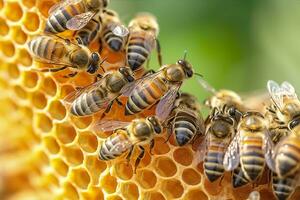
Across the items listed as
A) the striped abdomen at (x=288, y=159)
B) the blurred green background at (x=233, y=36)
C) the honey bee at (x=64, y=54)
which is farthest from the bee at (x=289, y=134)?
the blurred green background at (x=233, y=36)

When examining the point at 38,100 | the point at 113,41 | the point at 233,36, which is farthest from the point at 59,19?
the point at 233,36

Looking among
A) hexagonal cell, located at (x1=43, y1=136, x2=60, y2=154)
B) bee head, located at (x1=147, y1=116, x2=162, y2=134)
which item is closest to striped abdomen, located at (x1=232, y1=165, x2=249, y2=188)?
bee head, located at (x1=147, y1=116, x2=162, y2=134)

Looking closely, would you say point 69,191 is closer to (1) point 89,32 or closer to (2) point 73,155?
(2) point 73,155

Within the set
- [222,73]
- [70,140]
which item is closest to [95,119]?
[70,140]

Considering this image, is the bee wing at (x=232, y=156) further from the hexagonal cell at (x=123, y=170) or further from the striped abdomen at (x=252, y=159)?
the hexagonal cell at (x=123, y=170)

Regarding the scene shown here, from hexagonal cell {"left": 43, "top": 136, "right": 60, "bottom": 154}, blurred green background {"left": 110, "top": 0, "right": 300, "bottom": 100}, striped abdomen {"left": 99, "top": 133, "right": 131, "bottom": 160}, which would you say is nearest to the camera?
striped abdomen {"left": 99, "top": 133, "right": 131, "bottom": 160}

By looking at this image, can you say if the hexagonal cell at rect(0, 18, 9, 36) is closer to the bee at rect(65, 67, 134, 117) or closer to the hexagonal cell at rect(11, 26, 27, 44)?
the hexagonal cell at rect(11, 26, 27, 44)
